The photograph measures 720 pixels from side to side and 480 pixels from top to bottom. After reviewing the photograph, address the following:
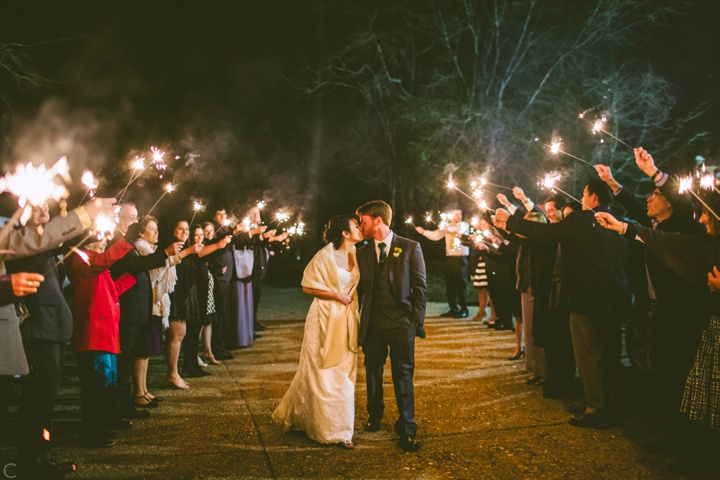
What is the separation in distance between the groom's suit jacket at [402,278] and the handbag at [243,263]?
4.73 m

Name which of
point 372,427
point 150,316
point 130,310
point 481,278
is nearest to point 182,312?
point 150,316

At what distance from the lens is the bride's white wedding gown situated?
5.00 m

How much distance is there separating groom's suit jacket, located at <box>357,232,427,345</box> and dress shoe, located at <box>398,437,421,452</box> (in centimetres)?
101

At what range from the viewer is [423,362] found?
8.30 m

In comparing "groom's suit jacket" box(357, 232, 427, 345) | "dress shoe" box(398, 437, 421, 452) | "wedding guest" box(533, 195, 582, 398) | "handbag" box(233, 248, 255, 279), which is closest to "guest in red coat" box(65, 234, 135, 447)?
"groom's suit jacket" box(357, 232, 427, 345)

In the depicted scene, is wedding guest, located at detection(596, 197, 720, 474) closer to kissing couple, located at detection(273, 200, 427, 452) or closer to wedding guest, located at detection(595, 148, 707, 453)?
wedding guest, located at detection(595, 148, 707, 453)

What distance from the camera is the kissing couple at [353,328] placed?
5.05m

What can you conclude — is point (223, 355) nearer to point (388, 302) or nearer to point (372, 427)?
point (372, 427)

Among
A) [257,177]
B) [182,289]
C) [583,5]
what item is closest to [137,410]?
[182,289]


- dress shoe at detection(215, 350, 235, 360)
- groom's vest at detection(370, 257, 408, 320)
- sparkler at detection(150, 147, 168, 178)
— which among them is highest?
sparkler at detection(150, 147, 168, 178)

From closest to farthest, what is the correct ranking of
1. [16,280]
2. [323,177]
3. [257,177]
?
[16,280]
[257,177]
[323,177]

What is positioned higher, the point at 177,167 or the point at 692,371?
the point at 177,167

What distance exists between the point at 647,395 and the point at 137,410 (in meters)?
5.90

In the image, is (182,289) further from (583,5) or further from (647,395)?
(583,5)
